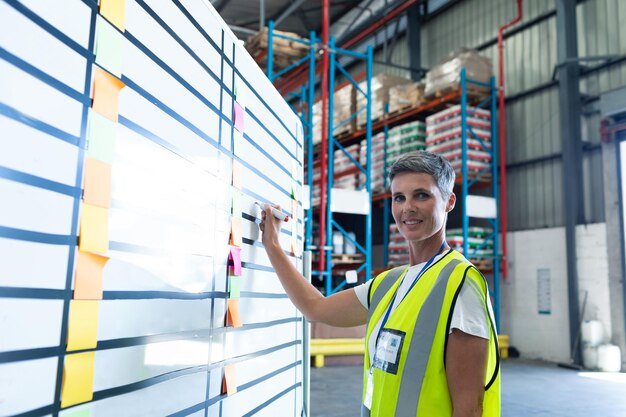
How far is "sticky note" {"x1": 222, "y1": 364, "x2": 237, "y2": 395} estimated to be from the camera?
216cm

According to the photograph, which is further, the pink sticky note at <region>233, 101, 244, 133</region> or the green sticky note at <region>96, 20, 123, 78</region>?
the pink sticky note at <region>233, 101, 244, 133</region>

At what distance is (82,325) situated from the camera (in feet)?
4.22

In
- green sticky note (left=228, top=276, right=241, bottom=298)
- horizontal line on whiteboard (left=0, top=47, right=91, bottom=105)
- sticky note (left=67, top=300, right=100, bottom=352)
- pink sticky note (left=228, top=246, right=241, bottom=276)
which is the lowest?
sticky note (left=67, top=300, right=100, bottom=352)

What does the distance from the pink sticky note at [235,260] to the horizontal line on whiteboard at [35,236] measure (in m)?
1.00

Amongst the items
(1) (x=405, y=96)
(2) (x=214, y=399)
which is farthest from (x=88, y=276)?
(1) (x=405, y=96)

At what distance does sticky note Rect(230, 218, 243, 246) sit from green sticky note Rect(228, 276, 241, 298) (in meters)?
0.15

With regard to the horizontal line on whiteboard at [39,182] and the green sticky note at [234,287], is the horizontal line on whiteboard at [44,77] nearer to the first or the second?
the horizontal line on whiteboard at [39,182]

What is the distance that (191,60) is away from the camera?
6.30ft

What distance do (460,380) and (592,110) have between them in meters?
10.2

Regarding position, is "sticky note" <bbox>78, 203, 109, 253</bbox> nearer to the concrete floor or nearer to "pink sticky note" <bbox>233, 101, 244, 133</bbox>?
"pink sticky note" <bbox>233, 101, 244, 133</bbox>

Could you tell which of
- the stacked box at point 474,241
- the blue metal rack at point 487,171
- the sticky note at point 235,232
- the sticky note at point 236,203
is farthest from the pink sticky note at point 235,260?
the stacked box at point 474,241

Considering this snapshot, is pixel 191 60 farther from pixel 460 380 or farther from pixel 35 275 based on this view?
pixel 460 380

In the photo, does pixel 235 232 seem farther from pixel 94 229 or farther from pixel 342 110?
pixel 342 110

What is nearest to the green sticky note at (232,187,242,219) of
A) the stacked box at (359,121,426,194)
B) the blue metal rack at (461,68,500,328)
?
the blue metal rack at (461,68,500,328)
